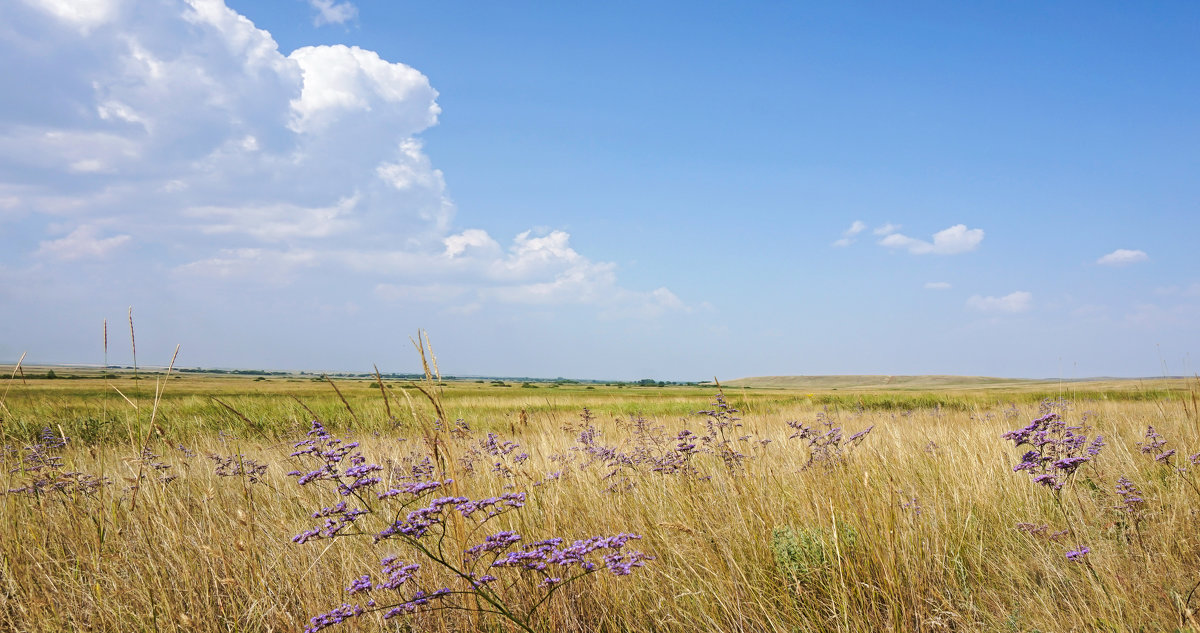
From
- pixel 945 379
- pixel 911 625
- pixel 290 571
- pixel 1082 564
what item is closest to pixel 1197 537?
pixel 1082 564

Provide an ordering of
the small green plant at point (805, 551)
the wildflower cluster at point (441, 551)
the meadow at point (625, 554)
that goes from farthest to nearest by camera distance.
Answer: the small green plant at point (805, 551)
the meadow at point (625, 554)
the wildflower cluster at point (441, 551)

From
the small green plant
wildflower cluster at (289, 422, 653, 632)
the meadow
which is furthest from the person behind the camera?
the small green plant

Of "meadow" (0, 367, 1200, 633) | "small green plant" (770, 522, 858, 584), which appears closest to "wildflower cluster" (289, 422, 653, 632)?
"meadow" (0, 367, 1200, 633)

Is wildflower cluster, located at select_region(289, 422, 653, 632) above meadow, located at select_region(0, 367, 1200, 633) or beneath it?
above

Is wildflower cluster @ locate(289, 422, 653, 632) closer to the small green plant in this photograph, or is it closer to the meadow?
the meadow

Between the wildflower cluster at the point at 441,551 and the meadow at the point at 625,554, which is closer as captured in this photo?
the wildflower cluster at the point at 441,551

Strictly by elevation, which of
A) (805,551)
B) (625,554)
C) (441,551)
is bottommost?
(805,551)

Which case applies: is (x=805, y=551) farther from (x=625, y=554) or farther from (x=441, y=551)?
(x=441, y=551)

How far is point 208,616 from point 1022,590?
14.9 feet

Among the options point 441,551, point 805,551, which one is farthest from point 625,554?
point 805,551

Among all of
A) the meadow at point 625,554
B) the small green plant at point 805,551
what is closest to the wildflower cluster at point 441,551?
the meadow at point 625,554

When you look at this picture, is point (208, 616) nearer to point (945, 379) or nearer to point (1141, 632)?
point (1141, 632)

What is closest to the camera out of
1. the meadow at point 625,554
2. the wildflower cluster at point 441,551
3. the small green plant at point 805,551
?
the wildflower cluster at point 441,551

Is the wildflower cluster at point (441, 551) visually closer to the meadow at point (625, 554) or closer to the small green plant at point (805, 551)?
the meadow at point (625, 554)
